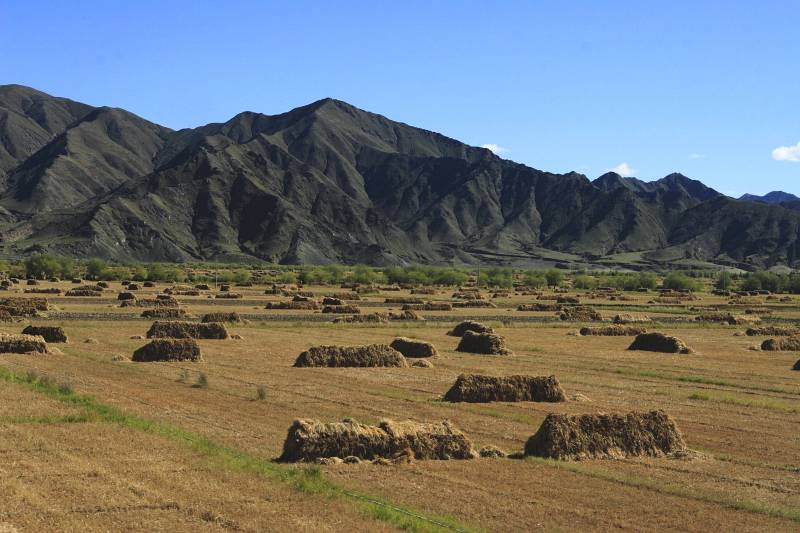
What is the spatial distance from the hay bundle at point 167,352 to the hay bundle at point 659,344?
878 inches

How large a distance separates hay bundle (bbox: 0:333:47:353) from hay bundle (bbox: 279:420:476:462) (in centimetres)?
2111

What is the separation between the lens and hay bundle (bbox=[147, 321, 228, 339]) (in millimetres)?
43562

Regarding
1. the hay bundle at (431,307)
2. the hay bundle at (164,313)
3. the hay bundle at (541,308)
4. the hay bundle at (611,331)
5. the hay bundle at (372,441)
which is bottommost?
the hay bundle at (164,313)

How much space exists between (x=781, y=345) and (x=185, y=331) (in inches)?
1142

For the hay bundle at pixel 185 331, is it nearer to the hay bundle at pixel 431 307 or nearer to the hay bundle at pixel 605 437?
the hay bundle at pixel 605 437

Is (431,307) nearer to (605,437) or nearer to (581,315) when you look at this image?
(581,315)

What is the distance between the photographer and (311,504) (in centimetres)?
1421

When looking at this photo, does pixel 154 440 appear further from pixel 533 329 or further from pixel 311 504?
pixel 533 329

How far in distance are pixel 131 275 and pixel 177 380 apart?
116625 mm

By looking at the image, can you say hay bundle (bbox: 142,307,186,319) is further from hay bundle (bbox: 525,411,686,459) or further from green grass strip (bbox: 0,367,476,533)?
hay bundle (bbox: 525,411,686,459)

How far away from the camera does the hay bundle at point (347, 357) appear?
34719mm

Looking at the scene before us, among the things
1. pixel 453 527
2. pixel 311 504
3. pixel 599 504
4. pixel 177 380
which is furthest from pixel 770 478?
pixel 177 380

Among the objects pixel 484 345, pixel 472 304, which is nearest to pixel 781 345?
pixel 484 345

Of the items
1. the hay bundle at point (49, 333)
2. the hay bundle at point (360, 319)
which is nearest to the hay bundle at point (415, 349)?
the hay bundle at point (49, 333)
